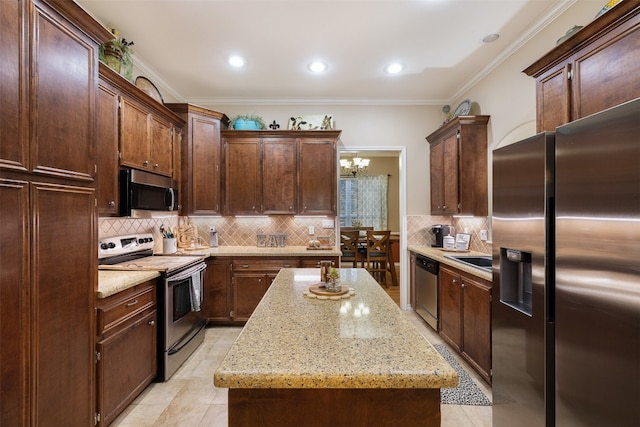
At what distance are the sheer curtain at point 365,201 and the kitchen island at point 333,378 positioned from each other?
22.5 ft

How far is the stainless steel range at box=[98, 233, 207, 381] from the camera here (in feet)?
8.25

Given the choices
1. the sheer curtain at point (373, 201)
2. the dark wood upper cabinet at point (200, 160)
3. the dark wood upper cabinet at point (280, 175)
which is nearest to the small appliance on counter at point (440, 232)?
the dark wood upper cabinet at point (280, 175)

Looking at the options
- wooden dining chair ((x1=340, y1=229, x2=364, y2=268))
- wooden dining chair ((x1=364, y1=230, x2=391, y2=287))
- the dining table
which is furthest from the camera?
the dining table

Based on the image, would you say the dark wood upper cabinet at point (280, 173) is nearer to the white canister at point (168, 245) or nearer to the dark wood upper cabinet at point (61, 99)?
the white canister at point (168, 245)

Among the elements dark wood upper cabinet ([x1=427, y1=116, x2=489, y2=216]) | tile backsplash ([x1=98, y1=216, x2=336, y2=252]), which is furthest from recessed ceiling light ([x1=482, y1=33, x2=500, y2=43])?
tile backsplash ([x1=98, y1=216, x2=336, y2=252])

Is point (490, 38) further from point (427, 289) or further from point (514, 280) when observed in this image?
point (427, 289)

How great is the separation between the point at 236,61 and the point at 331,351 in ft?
10.4

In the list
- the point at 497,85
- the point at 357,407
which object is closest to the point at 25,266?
the point at 357,407

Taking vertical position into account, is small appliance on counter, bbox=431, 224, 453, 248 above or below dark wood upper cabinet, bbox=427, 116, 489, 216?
below

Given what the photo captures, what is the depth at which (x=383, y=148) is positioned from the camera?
4312mm

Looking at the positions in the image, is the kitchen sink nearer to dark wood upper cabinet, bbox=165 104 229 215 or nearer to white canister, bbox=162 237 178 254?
dark wood upper cabinet, bbox=165 104 229 215

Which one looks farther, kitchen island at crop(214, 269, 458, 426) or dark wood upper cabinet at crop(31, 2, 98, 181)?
dark wood upper cabinet at crop(31, 2, 98, 181)

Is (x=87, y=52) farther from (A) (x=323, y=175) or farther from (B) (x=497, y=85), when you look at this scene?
(B) (x=497, y=85)

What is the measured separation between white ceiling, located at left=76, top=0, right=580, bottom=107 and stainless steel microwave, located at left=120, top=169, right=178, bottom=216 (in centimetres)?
130
